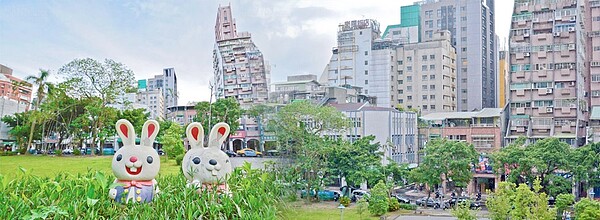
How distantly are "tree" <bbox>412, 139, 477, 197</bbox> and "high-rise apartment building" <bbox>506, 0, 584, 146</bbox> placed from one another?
2536 mm

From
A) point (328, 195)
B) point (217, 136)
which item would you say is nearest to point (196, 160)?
point (217, 136)

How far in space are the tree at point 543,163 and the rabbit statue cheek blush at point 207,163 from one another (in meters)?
5.06

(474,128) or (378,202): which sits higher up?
(474,128)

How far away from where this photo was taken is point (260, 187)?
2.51 meters

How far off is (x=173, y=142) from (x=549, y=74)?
6.70 metres

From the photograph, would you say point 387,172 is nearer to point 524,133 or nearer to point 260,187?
point 524,133

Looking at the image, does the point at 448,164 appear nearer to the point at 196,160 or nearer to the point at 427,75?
the point at 196,160

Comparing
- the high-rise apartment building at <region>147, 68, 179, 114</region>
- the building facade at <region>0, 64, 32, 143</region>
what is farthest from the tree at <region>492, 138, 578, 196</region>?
the building facade at <region>0, 64, 32, 143</region>

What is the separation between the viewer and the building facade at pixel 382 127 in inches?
277

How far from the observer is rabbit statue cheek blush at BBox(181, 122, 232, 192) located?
2322mm

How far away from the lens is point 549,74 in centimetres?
854

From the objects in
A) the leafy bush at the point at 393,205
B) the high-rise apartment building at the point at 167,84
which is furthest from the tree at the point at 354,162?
the high-rise apartment building at the point at 167,84

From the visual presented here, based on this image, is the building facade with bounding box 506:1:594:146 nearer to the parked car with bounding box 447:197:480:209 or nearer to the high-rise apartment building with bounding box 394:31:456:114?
the parked car with bounding box 447:197:480:209

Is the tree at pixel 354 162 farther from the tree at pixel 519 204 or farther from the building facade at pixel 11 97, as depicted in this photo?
the building facade at pixel 11 97
